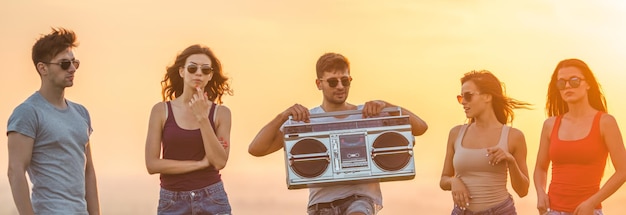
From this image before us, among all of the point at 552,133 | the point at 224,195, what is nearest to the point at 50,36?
the point at 224,195

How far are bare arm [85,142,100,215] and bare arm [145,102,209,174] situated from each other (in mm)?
565

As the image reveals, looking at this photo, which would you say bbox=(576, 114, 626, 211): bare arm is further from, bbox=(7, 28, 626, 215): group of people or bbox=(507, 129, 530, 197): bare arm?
bbox=(507, 129, 530, 197): bare arm

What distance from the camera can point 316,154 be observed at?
10.6 m

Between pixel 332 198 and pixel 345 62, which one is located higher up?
Result: pixel 345 62

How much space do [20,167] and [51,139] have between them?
39 centimetres

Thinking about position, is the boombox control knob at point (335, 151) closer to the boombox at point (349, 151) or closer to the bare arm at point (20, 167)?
the boombox at point (349, 151)

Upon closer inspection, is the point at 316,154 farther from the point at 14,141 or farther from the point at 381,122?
the point at 14,141

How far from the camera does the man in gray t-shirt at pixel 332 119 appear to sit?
1075 cm

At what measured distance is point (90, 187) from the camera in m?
10.3

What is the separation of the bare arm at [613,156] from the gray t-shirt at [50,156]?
16.7 feet

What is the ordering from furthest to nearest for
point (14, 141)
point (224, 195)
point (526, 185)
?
point (526, 185) → point (224, 195) → point (14, 141)

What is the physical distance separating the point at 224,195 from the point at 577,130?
149 inches

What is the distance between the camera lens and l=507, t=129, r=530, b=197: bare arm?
11141mm

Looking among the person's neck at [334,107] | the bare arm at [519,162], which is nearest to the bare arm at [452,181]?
the bare arm at [519,162]
